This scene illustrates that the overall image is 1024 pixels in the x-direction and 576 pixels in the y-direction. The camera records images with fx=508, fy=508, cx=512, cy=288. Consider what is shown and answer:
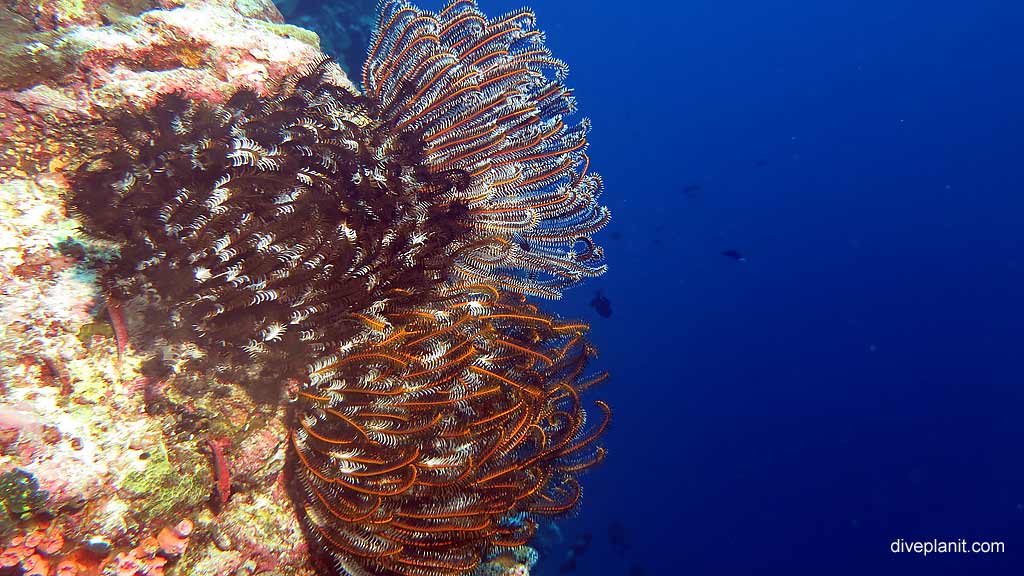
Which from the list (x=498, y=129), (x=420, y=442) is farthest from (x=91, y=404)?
(x=498, y=129)

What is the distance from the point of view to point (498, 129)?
3963mm

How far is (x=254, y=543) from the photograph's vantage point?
8.84ft

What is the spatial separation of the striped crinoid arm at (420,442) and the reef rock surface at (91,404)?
302 millimetres

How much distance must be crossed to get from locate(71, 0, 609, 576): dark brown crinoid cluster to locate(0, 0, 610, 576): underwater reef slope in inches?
0.5

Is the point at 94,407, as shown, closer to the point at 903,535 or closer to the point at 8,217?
the point at 8,217

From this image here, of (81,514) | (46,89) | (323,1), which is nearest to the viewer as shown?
(81,514)

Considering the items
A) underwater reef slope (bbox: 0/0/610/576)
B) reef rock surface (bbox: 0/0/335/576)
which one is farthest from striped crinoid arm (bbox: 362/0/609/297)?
reef rock surface (bbox: 0/0/335/576)

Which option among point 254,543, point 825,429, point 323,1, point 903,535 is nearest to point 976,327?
point 825,429

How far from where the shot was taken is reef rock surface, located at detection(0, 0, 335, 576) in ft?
7.04

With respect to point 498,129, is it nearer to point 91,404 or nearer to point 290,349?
point 290,349

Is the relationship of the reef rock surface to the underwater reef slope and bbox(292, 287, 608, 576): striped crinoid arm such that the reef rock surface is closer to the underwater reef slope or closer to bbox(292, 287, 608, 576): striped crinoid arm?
the underwater reef slope

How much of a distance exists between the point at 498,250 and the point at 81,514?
2.69m

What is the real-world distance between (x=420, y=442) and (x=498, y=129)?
2420 mm

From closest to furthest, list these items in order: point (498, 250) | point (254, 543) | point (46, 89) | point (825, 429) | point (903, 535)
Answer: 1. point (254, 543)
2. point (46, 89)
3. point (498, 250)
4. point (903, 535)
5. point (825, 429)
